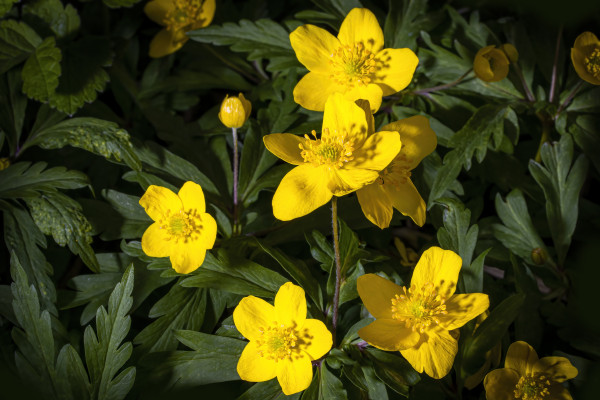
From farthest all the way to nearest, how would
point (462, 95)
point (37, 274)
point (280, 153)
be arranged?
point (462, 95) < point (37, 274) < point (280, 153)

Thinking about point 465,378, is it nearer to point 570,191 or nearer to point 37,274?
point 570,191

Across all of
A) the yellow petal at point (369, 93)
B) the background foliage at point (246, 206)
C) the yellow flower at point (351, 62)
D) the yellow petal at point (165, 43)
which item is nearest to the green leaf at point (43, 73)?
the background foliage at point (246, 206)

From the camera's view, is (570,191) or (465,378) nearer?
(465,378)

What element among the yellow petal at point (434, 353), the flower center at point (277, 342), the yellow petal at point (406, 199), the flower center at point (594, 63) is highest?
the flower center at point (594, 63)

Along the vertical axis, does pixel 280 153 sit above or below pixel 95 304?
above

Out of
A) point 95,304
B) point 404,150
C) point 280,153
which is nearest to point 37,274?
point 95,304

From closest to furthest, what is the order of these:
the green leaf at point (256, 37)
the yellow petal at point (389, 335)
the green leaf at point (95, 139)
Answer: the yellow petal at point (389, 335) → the green leaf at point (95, 139) → the green leaf at point (256, 37)

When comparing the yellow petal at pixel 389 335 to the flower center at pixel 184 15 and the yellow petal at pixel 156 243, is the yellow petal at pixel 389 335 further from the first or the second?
the flower center at pixel 184 15

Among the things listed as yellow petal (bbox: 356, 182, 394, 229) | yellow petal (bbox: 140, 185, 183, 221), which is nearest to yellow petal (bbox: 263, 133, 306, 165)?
yellow petal (bbox: 356, 182, 394, 229)
